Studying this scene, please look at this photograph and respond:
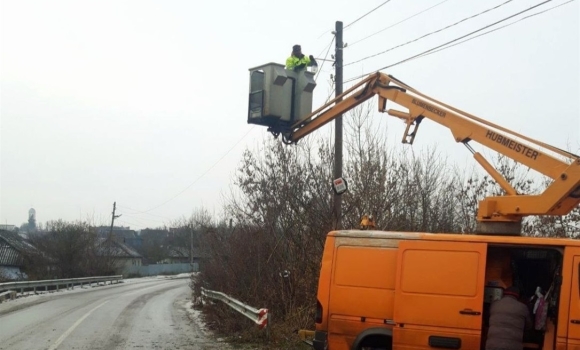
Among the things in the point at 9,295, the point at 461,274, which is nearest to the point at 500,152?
the point at 461,274

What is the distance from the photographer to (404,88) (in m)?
9.86

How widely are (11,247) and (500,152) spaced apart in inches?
2148

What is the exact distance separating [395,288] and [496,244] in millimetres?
1420

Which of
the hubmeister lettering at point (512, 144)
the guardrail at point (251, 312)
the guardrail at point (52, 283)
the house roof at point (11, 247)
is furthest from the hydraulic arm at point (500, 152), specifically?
the house roof at point (11, 247)

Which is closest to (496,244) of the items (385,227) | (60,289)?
(385,227)

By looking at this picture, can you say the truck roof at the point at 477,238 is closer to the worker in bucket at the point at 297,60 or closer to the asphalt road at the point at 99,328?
the worker in bucket at the point at 297,60

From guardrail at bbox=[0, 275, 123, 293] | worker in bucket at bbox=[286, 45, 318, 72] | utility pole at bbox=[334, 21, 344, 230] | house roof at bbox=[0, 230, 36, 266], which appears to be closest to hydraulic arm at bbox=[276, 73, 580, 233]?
worker in bucket at bbox=[286, 45, 318, 72]

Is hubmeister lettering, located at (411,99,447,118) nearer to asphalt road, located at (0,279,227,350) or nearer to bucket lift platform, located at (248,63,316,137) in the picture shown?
bucket lift platform, located at (248,63,316,137)

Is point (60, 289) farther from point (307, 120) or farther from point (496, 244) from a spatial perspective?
point (496, 244)

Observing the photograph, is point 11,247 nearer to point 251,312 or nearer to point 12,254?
point 12,254

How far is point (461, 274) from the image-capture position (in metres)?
7.57

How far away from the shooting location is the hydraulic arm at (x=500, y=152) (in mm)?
7543

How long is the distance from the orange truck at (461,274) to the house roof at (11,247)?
150 ft

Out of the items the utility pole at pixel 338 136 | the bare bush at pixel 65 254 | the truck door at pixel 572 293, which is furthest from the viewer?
the bare bush at pixel 65 254
